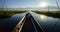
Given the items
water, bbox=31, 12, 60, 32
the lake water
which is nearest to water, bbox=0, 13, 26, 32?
the lake water

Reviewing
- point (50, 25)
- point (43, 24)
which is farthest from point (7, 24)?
point (50, 25)

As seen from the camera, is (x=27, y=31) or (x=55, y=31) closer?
(x=27, y=31)

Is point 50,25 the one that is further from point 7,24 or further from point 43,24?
point 7,24

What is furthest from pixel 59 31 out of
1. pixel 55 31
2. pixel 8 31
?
pixel 8 31

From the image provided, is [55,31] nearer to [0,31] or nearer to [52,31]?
[52,31]

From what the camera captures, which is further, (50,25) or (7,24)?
(7,24)

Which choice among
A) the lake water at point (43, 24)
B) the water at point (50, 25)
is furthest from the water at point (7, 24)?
the water at point (50, 25)

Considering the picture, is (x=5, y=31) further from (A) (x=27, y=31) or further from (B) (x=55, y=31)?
(B) (x=55, y=31)

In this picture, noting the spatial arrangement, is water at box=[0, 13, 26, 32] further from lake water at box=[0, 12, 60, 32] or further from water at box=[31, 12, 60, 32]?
water at box=[31, 12, 60, 32]

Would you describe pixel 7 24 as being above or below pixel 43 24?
above

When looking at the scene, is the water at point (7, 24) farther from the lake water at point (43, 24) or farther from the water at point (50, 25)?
the water at point (50, 25)
